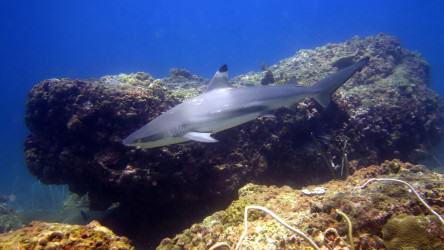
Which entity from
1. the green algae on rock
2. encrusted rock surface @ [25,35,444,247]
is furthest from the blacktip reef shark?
the green algae on rock

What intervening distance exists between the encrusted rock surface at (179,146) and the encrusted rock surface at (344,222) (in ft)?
6.95

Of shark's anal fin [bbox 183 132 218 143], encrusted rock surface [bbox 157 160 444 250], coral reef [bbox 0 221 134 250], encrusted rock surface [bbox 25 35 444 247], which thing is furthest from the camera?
encrusted rock surface [bbox 25 35 444 247]

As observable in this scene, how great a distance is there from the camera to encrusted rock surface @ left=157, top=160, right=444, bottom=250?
355cm

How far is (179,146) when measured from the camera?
7086 mm

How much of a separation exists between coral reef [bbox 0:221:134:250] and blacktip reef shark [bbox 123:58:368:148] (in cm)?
264

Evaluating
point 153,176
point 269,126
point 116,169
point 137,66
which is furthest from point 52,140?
point 137,66

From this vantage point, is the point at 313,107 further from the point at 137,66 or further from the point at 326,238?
the point at 137,66

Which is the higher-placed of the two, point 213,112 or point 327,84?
point 327,84

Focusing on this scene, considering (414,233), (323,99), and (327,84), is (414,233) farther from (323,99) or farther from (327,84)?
(327,84)

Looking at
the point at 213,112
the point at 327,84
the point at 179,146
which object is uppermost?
the point at 327,84

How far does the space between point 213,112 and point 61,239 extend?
150 inches

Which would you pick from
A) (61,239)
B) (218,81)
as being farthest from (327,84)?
(61,239)

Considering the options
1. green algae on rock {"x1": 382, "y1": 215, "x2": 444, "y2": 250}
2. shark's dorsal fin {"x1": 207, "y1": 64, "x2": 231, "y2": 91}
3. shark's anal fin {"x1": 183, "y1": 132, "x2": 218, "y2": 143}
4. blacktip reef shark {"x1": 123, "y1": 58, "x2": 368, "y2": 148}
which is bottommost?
green algae on rock {"x1": 382, "y1": 215, "x2": 444, "y2": 250}

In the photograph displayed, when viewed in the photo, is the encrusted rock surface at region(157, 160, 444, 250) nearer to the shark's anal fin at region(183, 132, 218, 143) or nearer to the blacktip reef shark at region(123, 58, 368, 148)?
the shark's anal fin at region(183, 132, 218, 143)
